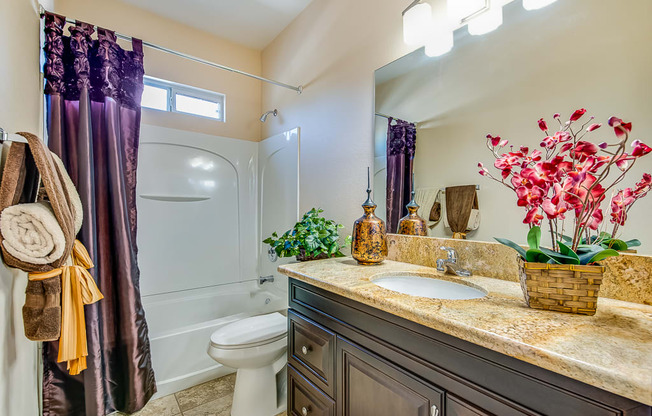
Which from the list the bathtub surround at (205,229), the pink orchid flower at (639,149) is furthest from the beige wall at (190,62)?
the pink orchid flower at (639,149)

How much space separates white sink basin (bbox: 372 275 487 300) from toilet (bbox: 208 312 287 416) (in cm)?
81

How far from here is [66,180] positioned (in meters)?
1.14

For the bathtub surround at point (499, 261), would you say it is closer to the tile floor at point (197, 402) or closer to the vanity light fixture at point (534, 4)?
the vanity light fixture at point (534, 4)

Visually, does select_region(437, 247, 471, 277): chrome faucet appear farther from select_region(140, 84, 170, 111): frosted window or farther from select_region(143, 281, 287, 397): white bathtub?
select_region(140, 84, 170, 111): frosted window

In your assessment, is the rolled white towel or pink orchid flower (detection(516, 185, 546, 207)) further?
the rolled white towel

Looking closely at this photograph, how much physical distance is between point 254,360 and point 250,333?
142 millimetres

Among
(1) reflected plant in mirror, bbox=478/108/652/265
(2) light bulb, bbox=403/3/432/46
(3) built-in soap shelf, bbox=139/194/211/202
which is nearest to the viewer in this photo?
(1) reflected plant in mirror, bbox=478/108/652/265

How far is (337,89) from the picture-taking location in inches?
73.9

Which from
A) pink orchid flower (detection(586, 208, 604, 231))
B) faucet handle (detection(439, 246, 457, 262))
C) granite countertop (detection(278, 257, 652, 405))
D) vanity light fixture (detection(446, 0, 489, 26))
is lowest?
granite countertop (detection(278, 257, 652, 405))

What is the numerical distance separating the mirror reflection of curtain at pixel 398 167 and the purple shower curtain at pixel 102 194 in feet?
5.04

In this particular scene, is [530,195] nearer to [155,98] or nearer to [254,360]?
[254,360]

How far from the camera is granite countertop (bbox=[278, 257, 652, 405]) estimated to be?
459 mm

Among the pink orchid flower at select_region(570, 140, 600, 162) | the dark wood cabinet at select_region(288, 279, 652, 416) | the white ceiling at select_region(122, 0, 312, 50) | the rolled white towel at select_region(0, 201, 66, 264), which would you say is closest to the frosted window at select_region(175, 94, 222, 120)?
the white ceiling at select_region(122, 0, 312, 50)

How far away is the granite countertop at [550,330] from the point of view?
1.51 feet
